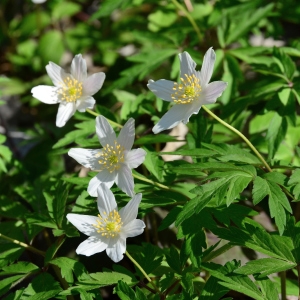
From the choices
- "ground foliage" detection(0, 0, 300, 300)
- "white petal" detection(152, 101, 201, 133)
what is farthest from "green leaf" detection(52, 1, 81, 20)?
"white petal" detection(152, 101, 201, 133)

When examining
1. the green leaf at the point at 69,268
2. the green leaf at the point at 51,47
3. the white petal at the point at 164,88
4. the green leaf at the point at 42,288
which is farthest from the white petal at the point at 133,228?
the green leaf at the point at 51,47

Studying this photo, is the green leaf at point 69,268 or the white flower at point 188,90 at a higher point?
the white flower at point 188,90

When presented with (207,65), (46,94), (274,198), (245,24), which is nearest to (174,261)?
(274,198)

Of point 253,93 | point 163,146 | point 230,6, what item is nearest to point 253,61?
point 253,93

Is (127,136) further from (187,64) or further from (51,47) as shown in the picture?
(51,47)

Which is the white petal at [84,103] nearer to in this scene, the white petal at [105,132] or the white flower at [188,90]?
the white petal at [105,132]

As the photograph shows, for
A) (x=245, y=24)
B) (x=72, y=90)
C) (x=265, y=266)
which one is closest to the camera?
(x=265, y=266)

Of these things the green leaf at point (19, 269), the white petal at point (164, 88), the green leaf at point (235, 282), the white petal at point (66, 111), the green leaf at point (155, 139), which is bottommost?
the green leaf at point (19, 269)

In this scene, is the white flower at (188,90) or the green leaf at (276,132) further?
the green leaf at (276,132)
